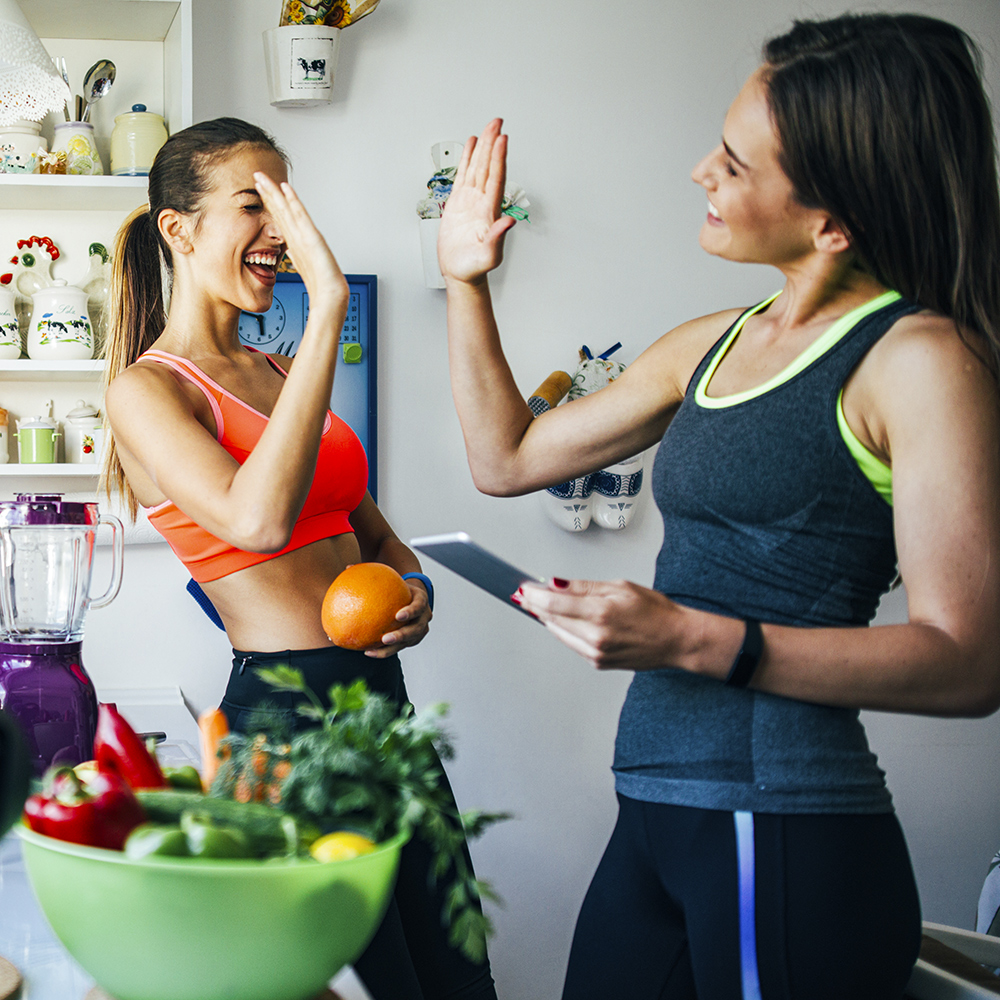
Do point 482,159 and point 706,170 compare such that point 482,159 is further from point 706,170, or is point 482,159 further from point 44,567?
point 44,567

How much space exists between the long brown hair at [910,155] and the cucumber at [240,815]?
69cm

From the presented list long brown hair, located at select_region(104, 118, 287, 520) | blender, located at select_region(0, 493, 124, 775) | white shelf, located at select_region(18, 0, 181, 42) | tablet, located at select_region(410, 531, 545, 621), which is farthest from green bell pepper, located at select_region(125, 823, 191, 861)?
white shelf, located at select_region(18, 0, 181, 42)

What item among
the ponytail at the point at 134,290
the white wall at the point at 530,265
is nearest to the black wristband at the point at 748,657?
the ponytail at the point at 134,290

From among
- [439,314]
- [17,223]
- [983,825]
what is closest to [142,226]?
[17,223]

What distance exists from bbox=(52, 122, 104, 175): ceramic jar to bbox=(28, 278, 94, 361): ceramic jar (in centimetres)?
24

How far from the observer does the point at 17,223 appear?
6.93ft

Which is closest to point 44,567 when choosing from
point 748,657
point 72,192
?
point 748,657

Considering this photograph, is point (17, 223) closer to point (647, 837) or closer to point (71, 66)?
point (71, 66)

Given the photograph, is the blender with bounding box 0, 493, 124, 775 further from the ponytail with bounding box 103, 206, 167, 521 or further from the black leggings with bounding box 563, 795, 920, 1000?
the black leggings with bounding box 563, 795, 920, 1000

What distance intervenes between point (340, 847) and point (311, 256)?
0.83 metres

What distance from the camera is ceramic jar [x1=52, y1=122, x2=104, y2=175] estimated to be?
6.46 ft

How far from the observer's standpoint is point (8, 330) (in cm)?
199

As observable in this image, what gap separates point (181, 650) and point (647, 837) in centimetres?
155

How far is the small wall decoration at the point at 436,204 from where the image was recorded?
2232 millimetres
